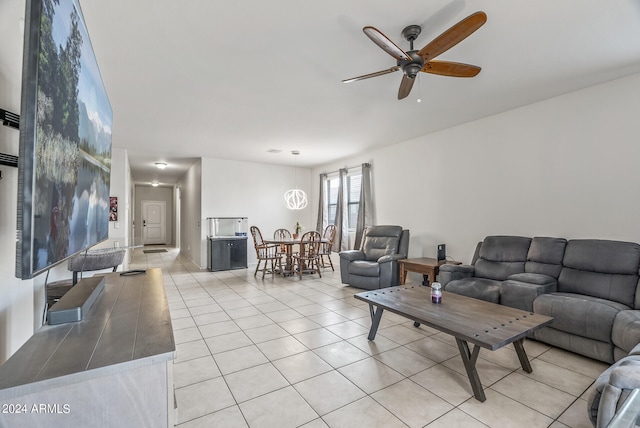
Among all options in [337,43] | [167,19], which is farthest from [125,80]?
[337,43]

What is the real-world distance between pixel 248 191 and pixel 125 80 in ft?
13.8

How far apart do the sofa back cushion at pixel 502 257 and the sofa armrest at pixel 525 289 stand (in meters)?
0.33

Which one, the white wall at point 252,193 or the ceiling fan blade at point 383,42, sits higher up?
the ceiling fan blade at point 383,42

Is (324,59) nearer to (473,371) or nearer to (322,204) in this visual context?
(473,371)

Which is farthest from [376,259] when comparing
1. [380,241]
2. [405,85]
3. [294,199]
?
[405,85]

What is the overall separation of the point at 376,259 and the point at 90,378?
14.7 ft

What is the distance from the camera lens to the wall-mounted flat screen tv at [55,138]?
773mm

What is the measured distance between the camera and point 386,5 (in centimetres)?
191

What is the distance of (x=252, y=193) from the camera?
23.0ft

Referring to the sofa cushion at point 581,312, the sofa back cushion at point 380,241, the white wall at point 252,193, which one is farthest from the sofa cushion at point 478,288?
the white wall at point 252,193

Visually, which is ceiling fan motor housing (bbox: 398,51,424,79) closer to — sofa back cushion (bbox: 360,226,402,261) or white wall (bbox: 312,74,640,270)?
white wall (bbox: 312,74,640,270)

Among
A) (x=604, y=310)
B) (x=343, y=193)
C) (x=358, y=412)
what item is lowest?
(x=358, y=412)

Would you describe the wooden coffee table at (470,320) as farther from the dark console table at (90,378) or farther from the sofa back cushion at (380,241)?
the sofa back cushion at (380,241)

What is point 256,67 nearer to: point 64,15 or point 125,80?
point 125,80
